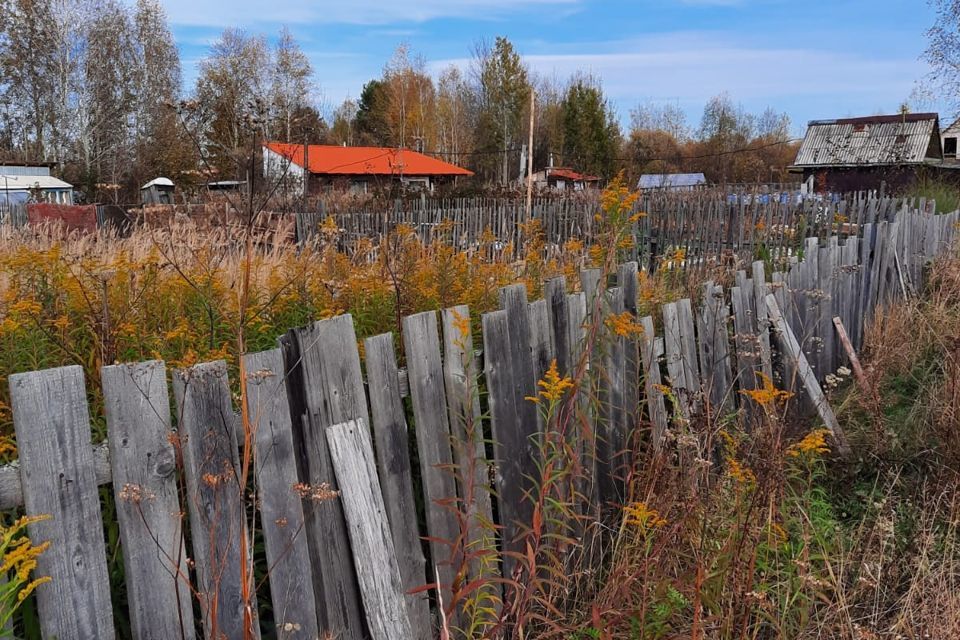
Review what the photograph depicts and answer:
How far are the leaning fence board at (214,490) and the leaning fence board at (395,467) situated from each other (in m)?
0.48

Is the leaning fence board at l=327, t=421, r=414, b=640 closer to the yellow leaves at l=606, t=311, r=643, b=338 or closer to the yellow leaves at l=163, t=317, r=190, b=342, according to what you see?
the yellow leaves at l=163, t=317, r=190, b=342

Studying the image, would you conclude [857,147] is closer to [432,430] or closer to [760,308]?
[760,308]

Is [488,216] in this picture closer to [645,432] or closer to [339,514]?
[645,432]

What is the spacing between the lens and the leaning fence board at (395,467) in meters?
2.18

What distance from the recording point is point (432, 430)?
2336 mm

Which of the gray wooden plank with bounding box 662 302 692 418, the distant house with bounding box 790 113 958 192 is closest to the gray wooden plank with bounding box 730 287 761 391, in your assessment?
the gray wooden plank with bounding box 662 302 692 418

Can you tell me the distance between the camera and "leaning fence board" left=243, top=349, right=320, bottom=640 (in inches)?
72.6

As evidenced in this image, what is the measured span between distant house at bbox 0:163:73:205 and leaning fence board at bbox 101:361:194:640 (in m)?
21.7

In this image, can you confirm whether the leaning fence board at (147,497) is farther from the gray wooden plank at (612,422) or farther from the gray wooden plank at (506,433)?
the gray wooden plank at (612,422)

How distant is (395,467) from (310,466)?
0.32m

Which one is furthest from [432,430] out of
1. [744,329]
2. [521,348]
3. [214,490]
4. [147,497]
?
[744,329]

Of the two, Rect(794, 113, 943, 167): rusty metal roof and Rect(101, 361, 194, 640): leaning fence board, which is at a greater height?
Rect(794, 113, 943, 167): rusty metal roof

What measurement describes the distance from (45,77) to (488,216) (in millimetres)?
31802

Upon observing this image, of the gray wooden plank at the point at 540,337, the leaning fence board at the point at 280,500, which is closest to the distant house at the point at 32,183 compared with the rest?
the gray wooden plank at the point at 540,337
